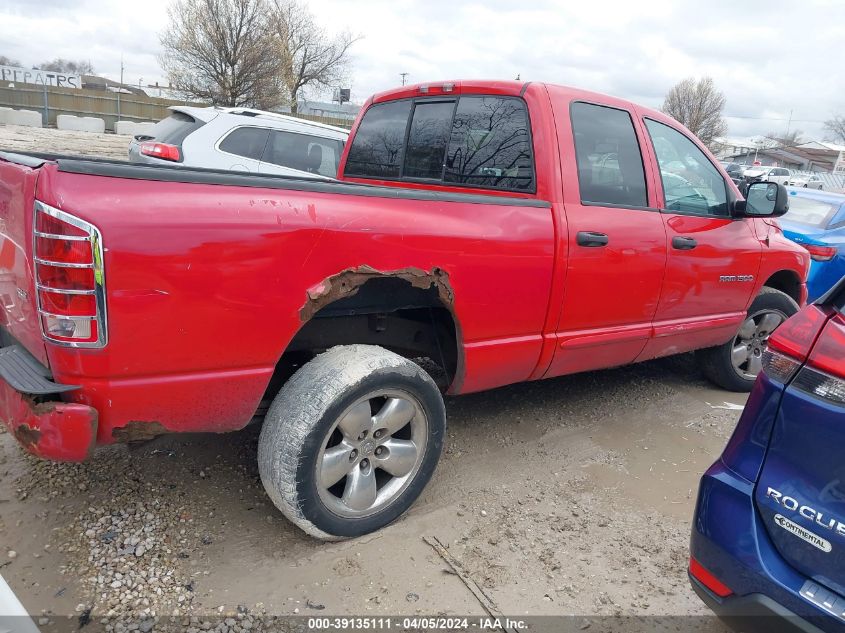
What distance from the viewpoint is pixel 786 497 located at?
1.73 m

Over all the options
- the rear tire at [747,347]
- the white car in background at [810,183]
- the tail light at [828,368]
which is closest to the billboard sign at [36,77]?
the rear tire at [747,347]

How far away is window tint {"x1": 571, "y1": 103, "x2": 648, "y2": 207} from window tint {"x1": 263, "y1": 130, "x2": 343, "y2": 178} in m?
4.83

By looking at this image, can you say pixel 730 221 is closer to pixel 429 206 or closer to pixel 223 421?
pixel 429 206

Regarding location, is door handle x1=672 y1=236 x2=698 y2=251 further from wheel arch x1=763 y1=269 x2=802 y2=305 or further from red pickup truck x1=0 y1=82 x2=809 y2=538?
wheel arch x1=763 y1=269 x2=802 y2=305

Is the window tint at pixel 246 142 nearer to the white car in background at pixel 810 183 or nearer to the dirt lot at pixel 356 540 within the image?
the dirt lot at pixel 356 540

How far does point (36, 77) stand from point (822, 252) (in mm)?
37279

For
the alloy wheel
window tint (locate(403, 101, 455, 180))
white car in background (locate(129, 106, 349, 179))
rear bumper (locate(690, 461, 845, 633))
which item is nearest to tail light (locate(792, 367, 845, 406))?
rear bumper (locate(690, 461, 845, 633))

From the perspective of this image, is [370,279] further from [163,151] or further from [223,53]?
[223,53]

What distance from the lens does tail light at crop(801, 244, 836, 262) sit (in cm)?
612

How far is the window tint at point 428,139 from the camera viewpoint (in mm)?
3633

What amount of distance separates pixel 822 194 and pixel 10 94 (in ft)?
93.2

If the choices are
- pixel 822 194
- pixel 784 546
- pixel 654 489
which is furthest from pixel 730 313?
pixel 822 194

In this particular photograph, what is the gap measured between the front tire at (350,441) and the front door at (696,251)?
1769mm

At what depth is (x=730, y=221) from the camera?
13.0 ft
